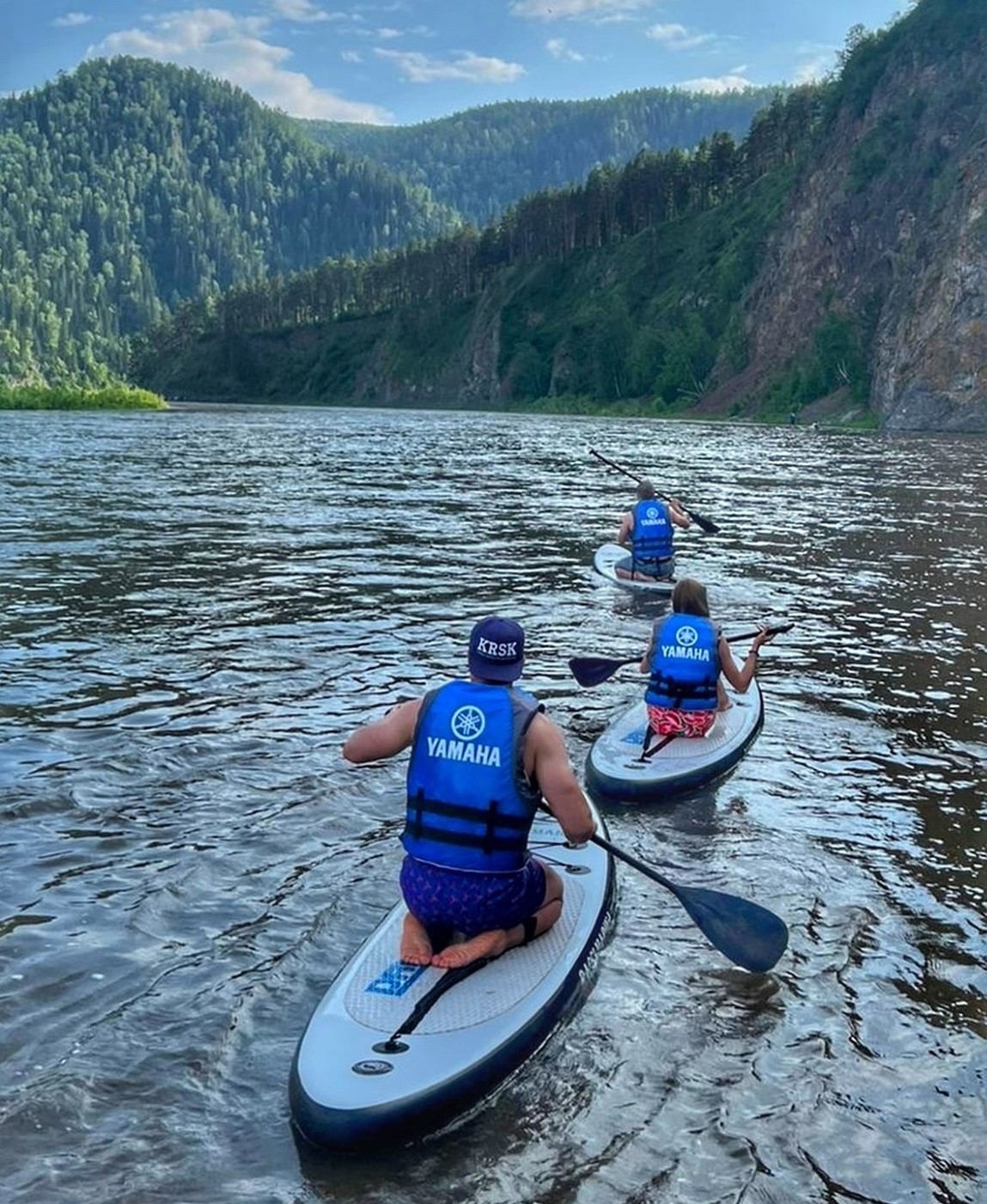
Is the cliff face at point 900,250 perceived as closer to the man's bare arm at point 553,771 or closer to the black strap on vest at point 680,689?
the black strap on vest at point 680,689

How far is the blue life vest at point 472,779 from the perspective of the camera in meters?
5.23

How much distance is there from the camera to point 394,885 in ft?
23.0

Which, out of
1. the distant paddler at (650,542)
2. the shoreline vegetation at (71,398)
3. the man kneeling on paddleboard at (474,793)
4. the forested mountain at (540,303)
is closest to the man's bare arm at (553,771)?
the man kneeling on paddleboard at (474,793)

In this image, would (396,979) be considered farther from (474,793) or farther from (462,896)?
(474,793)

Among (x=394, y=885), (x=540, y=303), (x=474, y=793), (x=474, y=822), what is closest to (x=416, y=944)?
(x=474, y=822)

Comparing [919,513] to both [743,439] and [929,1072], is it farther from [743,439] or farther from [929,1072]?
[743,439]

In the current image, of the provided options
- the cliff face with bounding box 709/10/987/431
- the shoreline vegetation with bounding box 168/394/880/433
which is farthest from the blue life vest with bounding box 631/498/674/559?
the shoreline vegetation with bounding box 168/394/880/433

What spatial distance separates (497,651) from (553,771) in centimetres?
59

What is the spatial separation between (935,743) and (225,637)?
286 inches

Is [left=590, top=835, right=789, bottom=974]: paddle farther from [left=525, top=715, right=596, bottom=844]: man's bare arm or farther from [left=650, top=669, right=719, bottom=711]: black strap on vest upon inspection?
[left=650, top=669, right=719, bottom=711]: black strap on vest

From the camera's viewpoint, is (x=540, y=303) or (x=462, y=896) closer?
(x=462, y=896)

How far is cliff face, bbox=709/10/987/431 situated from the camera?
186 ft

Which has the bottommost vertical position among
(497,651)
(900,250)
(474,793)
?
(474,793)

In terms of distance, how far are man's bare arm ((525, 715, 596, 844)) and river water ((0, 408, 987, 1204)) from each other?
40.5 inches
